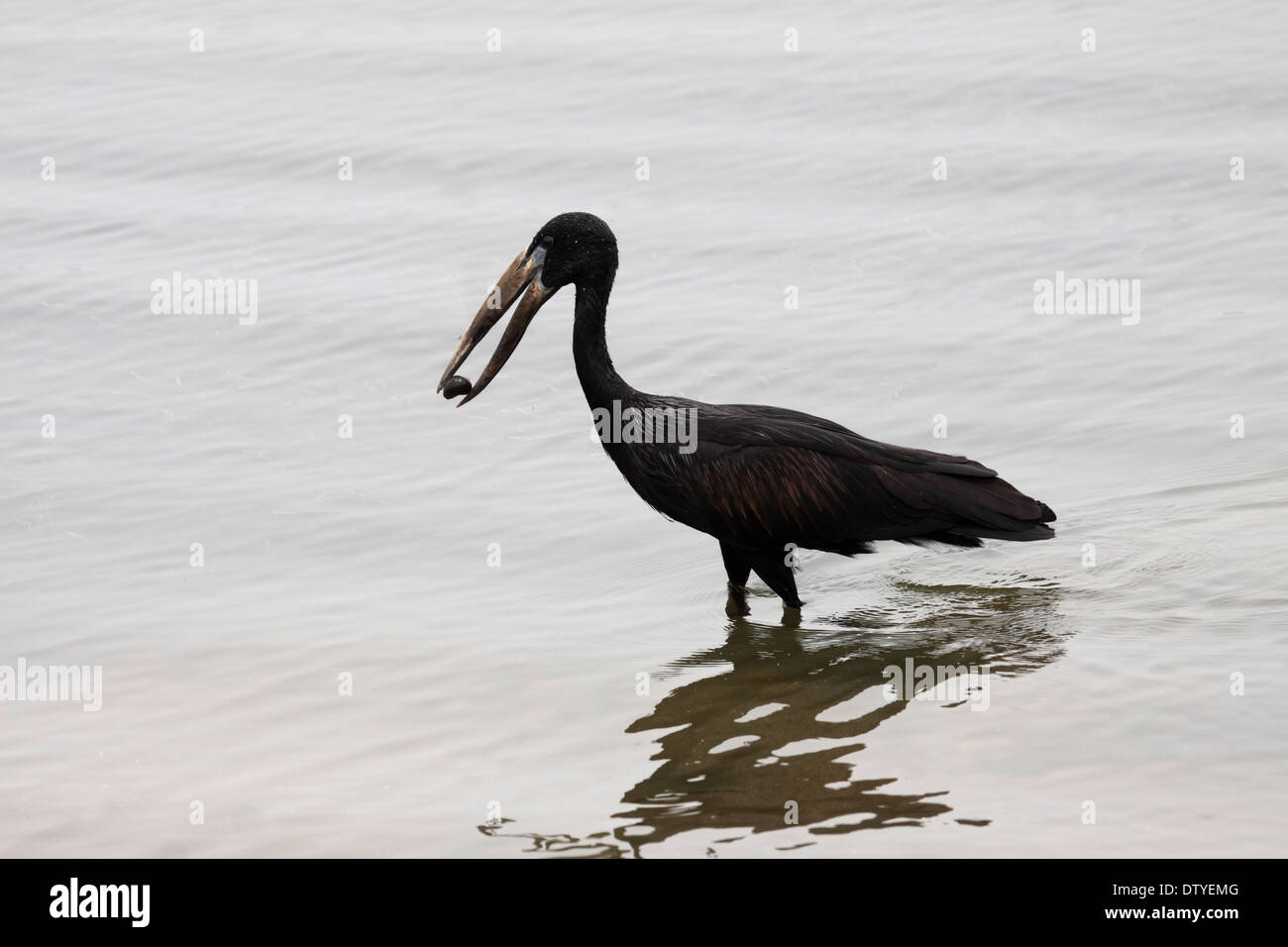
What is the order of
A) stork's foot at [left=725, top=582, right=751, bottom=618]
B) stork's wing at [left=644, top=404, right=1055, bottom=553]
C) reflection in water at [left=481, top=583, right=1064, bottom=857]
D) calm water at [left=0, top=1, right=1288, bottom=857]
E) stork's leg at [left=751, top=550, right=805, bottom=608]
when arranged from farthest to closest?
stork's foot at [left=725, top=582, right=751, bottom=618]
stork's leg at [left=751, top=550, right=805, bottom=608]
stork's wing at [left=644, top=404, right=1055, bottom=553]
calm water at [left=0, top=1, right=1288, bottom=857]
reflection in water at [left=481, top=583, right=1064, bottom=857]

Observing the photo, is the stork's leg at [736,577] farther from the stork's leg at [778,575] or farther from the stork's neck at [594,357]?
the stork's neck at [594,357]

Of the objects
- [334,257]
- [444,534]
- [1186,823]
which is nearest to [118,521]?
[444,534]

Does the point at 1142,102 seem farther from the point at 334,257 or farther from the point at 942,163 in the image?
A: the point at 334,257

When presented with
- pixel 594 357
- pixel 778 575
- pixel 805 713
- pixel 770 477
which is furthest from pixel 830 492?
pixel 805 713

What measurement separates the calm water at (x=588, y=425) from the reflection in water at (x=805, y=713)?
26mm

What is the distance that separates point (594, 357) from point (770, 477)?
96 centimetres

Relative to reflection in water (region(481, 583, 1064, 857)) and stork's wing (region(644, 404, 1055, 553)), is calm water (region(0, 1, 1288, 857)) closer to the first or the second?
reflection in water (region(481, 583, 1064, 857))

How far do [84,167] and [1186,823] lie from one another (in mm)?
12349

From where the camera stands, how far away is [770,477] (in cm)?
762

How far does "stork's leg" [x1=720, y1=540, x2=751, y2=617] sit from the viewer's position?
787cm

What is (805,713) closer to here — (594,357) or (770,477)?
(770,477)

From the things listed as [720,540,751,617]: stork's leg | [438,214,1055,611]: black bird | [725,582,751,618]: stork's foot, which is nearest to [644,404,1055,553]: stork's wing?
[438,214,1055,611]: black bird

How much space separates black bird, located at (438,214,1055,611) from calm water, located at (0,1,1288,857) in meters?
0.35

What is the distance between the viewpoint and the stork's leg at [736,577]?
310 inches
